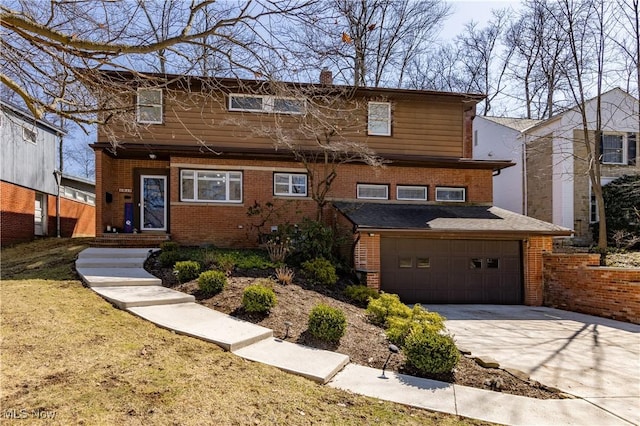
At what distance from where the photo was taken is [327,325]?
554 cm

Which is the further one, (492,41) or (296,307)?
(492,41)

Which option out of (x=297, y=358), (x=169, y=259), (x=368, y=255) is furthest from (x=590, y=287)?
(x=169, y=259)

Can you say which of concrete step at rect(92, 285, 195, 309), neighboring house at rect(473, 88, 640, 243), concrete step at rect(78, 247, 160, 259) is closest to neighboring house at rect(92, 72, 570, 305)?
concrete step at rect(78, 247, 160, 259)

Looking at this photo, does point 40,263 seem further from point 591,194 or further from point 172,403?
point 591,194

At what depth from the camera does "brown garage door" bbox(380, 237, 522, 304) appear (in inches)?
420

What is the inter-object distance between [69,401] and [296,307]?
4.02 m

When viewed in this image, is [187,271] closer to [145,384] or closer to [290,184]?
[145,384]

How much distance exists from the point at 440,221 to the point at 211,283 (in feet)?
23.8

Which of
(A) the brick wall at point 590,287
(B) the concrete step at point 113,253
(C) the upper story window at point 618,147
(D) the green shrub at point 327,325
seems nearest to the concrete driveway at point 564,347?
(A) the brick wall at point 590,287

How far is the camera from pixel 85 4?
15.9 ft

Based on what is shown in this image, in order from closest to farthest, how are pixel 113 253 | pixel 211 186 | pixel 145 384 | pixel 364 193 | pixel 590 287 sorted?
1. pixel 145 384
2. pixel 590 287
3. pixel 113 253
4. pixel 211 186
5. pixel 364 193

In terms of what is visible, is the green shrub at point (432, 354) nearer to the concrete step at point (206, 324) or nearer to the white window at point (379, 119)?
the concrete step at point (206, 324)

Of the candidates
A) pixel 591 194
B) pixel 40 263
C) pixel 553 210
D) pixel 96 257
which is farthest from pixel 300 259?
pixel 591 194

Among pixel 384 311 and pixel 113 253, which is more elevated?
pixel 113 253
